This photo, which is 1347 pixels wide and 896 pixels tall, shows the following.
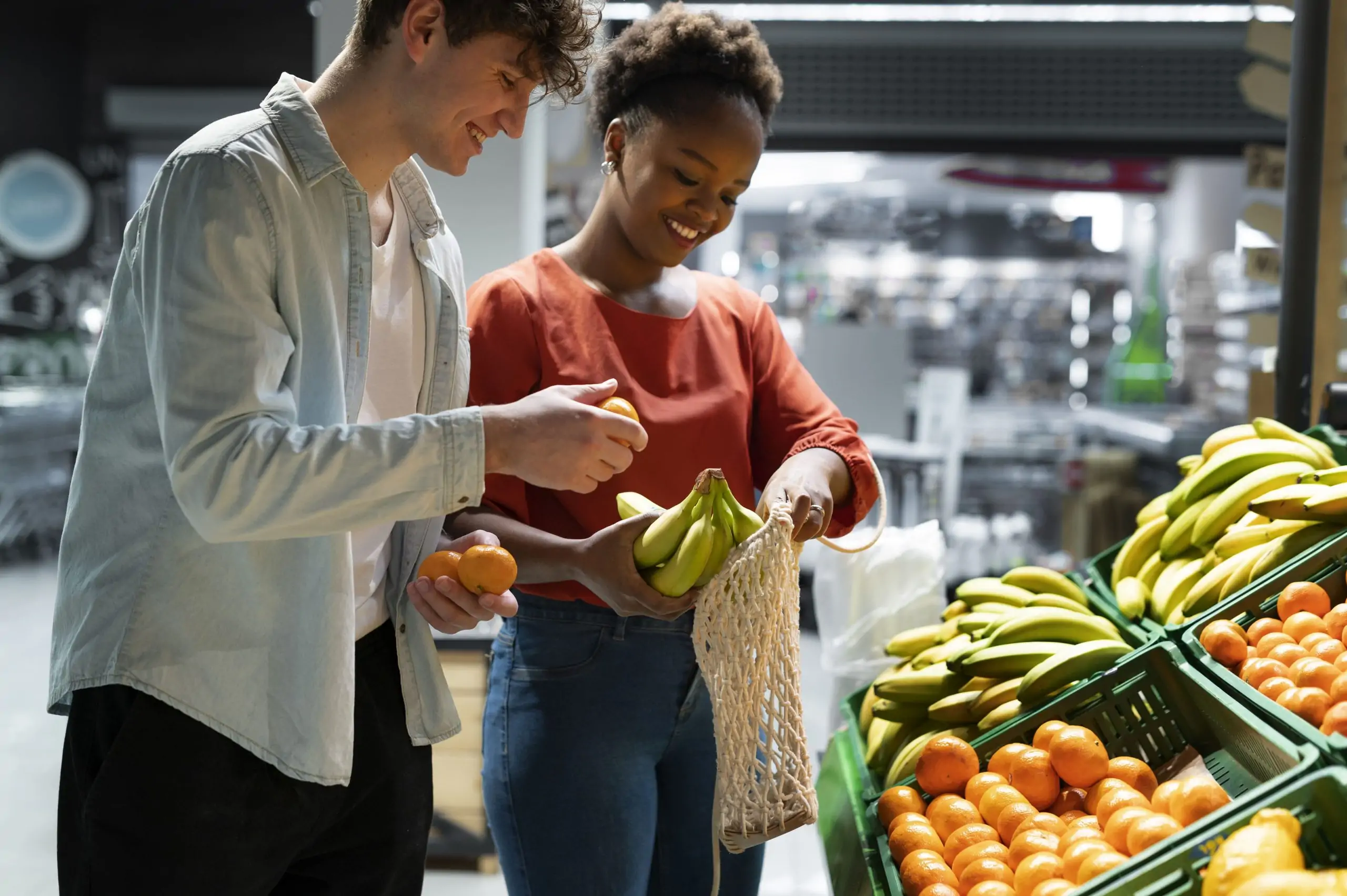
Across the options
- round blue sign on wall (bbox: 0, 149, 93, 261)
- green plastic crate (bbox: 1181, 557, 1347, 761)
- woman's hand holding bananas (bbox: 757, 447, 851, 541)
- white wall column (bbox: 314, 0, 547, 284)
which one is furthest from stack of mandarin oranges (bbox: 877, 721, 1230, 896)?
round blue sign on wall (bbox: 0, 149, 93, 261)

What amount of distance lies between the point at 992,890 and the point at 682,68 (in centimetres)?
113

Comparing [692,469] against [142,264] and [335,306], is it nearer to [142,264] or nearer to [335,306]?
[335,306]

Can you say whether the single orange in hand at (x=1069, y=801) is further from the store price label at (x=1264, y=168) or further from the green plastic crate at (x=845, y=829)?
the store price label at (x=1264, y=168)

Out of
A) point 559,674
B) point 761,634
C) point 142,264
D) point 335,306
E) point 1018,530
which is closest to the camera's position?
point 142,264

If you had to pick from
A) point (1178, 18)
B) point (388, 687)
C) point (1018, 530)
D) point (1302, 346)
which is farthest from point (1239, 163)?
point (388, 687)

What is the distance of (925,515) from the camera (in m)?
6.09

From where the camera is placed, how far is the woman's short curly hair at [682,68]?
5.27 feet

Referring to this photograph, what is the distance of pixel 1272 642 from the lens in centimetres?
153

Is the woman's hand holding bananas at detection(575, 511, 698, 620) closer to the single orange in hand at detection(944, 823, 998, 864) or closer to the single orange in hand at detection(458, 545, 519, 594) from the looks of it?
the single orange in hand at detection(458, 545, 519, 594)

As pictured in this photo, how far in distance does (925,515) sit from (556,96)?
16.4 feet

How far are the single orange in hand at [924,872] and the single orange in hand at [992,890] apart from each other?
0.23 feet

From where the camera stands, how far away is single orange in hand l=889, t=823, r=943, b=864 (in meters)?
1.48

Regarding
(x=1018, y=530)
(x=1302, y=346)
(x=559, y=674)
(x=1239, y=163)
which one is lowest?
(x=1018, y=530)

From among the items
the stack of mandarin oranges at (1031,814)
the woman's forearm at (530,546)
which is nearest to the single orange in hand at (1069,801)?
the stack of mandarin oranges at (1031,814)
